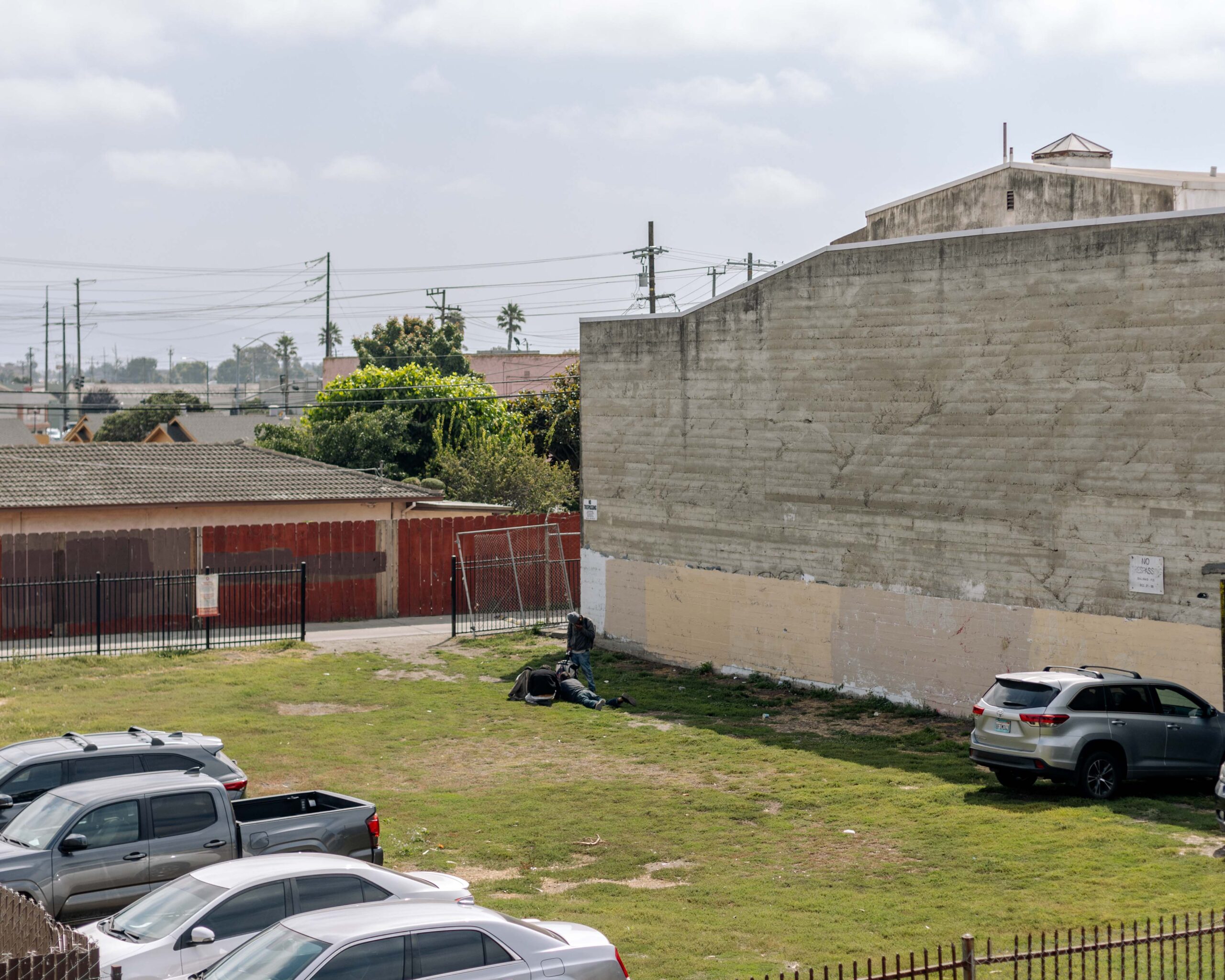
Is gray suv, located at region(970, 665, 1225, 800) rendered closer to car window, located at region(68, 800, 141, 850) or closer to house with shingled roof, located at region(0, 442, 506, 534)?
car window, located at region(68, 800, 141, 850)

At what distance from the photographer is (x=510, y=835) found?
15.3m

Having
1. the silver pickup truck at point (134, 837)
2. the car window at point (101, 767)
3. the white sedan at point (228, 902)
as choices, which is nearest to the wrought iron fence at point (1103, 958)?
the white sedan at point (228, 902)

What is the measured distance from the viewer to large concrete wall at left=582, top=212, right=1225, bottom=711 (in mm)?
A: 18766

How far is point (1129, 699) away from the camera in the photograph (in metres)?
16.0

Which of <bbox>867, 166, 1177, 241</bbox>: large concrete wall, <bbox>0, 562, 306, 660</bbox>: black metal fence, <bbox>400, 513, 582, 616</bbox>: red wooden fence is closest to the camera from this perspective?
<bbox>867, 166, 1177, 241</bbox>: large concrete wall

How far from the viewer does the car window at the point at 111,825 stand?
1174 centimetres

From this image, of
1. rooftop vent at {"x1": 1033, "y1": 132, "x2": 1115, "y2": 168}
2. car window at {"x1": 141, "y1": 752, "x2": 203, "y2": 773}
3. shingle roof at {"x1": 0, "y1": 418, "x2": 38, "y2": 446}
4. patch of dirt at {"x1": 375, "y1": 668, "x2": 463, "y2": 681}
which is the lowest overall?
patch of dirt at {"x1": 375, "y1": 668, "x2": 463, "y2": 681}

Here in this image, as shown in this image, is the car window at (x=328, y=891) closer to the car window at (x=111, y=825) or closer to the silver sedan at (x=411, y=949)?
the silver sedan at (x=411, y=949)

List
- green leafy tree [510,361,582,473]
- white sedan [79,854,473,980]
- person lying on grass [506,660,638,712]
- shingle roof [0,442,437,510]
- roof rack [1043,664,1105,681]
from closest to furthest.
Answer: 1. white sedan [79,854,473,980]
2. roof rack [1043,664,1105,681]
3. person lying on grass [506,660,638,712]
4. shingle roof [0,442,437,510]
5. green leafy tree [510,361,582,473]

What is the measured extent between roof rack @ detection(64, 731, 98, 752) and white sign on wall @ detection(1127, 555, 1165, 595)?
46.8ft

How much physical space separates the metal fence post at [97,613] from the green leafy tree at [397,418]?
2120 centimetres

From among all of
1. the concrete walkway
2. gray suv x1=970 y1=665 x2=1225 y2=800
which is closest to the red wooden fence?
the concrete walkway

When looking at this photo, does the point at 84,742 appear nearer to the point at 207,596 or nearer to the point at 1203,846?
the point at 1203,846

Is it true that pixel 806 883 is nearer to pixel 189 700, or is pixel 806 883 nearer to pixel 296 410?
pixel 189 700
